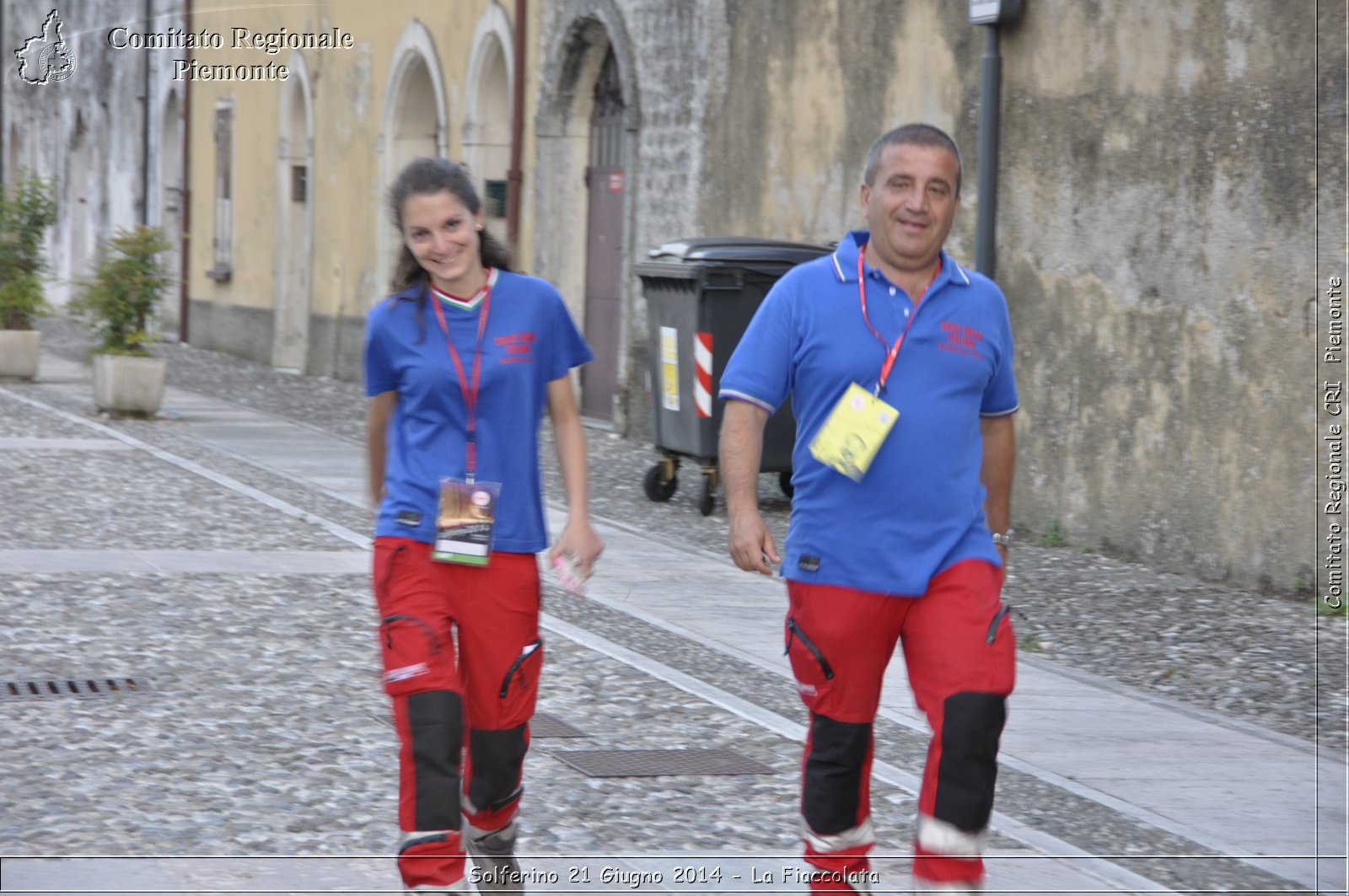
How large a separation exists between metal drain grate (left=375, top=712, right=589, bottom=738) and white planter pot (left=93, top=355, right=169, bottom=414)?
34.2ft

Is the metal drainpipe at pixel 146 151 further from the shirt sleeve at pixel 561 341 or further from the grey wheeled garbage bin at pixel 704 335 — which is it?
the shirt sleeve at pixel 561 341

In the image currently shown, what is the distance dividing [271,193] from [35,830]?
21.0m

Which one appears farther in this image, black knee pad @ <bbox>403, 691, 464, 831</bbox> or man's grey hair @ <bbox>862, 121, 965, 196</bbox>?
man's grey hair @ <bbox>862, 121, 965, 196</bbox>

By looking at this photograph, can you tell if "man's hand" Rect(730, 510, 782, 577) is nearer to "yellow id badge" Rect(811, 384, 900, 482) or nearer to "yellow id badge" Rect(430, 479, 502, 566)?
"yellow id badge" Rect(811, 384, 900, 482)

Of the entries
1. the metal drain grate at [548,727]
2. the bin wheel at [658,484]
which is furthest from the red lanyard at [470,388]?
the bin wheel at [658,484]

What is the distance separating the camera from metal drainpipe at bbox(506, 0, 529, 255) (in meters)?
17.8

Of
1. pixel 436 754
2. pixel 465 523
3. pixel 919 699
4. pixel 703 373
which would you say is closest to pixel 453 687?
pixel 436 754

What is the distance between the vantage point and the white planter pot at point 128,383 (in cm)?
1584

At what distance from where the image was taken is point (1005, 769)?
19.1 ft

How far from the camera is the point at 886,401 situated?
380cm

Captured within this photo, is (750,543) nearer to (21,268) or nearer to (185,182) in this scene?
(21,268)

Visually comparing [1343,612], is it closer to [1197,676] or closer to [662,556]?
[1197,676]

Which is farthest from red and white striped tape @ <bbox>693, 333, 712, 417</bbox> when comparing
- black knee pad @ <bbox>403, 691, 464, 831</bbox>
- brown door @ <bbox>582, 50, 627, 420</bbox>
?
black knee pad @ <bbox>403, 691, 464, 831</bbox>

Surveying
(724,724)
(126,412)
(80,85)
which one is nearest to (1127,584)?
(724,724)
